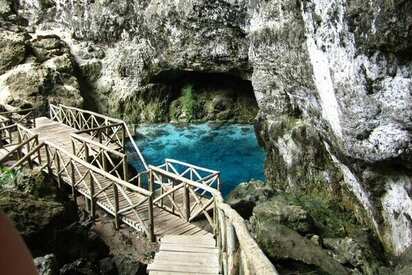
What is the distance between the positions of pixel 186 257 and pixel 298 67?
6.72m

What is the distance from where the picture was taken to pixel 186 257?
7.03 metres

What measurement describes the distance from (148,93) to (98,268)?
16681mm

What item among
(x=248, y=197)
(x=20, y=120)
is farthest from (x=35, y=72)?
(x=248, y=197)

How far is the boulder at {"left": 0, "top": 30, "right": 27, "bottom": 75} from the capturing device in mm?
19938

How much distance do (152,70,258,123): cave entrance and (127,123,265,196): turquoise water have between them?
79cm

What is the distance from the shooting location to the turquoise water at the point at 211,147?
705 inches

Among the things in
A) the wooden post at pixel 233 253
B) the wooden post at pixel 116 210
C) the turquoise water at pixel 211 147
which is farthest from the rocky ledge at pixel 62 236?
the turquoise water at pixel 211 147

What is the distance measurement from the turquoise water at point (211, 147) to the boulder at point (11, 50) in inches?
279

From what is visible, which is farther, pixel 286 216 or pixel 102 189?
pixel 286 216

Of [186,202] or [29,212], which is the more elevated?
[29,212]

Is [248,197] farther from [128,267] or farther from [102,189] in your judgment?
[128,267]

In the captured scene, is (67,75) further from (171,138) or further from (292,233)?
(292,233)

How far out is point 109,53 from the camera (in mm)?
23531

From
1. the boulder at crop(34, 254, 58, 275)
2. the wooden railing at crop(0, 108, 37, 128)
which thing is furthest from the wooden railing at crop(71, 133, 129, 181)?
the boulder at crop(34, 254, 58, 275)
